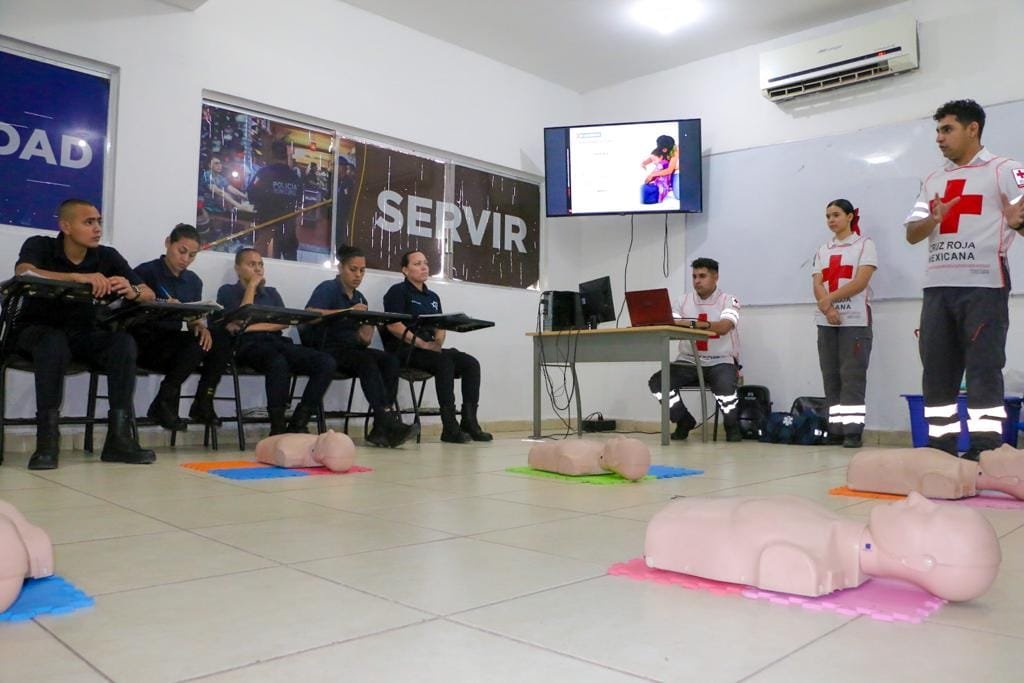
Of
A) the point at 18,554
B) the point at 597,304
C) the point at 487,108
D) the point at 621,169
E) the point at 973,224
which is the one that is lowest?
the point at 18,554

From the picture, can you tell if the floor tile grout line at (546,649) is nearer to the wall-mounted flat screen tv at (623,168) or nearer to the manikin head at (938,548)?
the manikin head at (938,548)

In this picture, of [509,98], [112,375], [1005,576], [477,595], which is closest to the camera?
[477,595]

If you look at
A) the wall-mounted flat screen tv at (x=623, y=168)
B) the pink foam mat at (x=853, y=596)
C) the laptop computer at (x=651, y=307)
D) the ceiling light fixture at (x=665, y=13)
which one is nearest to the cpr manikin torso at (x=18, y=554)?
the pink foam mat at (x=853, y=596)

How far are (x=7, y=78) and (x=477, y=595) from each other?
406 centimetres

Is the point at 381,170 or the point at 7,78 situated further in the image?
the point at 381,170

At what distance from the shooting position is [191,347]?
12.0 ft

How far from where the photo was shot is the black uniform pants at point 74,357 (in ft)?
9.64

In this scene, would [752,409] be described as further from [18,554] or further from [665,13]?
[18,554]

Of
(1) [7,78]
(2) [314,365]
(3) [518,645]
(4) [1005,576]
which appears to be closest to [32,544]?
(3) [518,645]

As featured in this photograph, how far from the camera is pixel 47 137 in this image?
391 centimetres

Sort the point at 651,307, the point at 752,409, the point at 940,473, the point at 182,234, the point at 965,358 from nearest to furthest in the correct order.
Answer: the point at 940,473, the point at 965,358, the point at 182,234, the point at 651,307, the point at 752,409

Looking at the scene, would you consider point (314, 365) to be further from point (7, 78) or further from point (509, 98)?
point (509, 98)

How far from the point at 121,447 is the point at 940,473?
10.1 feet

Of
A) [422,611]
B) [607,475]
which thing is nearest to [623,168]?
[607,475]
